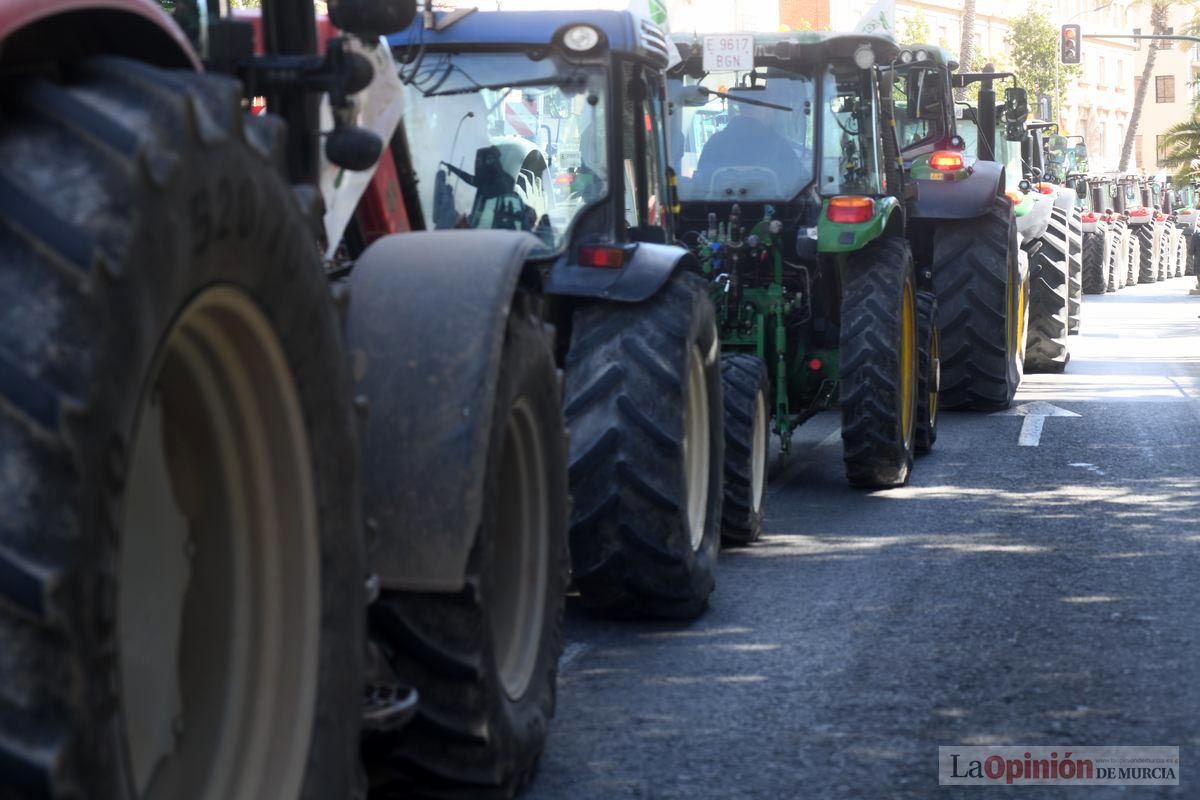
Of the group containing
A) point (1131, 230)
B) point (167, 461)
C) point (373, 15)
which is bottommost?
point (1131, 230)

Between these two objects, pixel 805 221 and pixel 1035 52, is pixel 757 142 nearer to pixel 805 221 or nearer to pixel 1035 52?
pixel 805 221

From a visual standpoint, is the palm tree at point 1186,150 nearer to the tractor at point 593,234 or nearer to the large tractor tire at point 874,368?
the large tractor tire at point 874,368

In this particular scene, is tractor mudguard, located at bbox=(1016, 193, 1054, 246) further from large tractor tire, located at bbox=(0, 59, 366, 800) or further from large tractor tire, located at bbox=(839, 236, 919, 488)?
large tractor tire, located at bbox=(0, 59, 366, 800)

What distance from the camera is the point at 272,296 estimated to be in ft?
8.79

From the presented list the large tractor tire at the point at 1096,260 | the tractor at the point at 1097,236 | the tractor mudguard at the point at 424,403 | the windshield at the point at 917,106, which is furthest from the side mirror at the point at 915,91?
the large tractor tire at the point at 1096,260

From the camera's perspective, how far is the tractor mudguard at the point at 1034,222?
15336mm

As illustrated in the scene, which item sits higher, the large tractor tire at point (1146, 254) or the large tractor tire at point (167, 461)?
the large tractor tire at point (167, 461)

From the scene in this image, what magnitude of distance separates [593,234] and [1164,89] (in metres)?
106

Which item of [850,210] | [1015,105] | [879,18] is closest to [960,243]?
[879,18]

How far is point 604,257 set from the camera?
6.11 m

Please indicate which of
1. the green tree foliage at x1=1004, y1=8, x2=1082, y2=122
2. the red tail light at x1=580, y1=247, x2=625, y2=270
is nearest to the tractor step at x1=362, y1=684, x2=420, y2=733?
the red tail light at x1=580, y1=247, x2=625, y2=270

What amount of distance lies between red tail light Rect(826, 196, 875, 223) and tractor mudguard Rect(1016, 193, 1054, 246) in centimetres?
674

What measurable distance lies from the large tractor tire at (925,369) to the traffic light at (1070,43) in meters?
32.9

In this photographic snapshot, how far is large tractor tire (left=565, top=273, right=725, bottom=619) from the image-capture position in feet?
19.3
